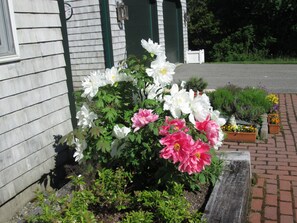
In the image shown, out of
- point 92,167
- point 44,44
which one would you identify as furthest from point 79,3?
point 92,167

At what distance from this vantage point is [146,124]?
2592 millimetres

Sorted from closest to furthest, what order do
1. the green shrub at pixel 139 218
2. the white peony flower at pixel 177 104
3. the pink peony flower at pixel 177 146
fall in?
the green shrub at pixel 139 218, the pink peony flower at pixel 177 146, the white peony flower at pixel 177 104

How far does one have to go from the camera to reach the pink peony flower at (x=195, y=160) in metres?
2.34

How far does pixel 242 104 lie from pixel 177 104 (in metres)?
3.52

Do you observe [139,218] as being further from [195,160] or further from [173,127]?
[173,127]

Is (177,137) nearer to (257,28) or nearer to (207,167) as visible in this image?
(207,167)

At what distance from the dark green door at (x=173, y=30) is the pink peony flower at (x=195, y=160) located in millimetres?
11266

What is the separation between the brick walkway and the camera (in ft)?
10.6

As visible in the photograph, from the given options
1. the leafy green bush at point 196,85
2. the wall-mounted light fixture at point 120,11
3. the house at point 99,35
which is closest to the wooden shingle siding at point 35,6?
the leafy green bush at point 196,85

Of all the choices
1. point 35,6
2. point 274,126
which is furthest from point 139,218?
point 274,126

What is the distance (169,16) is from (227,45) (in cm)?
815

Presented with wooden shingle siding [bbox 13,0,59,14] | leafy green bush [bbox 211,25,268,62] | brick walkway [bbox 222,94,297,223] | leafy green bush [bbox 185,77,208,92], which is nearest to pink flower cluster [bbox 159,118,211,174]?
brick walkway [bbox 222,94,297,223]

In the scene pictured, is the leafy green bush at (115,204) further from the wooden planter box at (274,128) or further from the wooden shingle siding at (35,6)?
the wooden planter box at (274,128)

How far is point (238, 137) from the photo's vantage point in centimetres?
528
